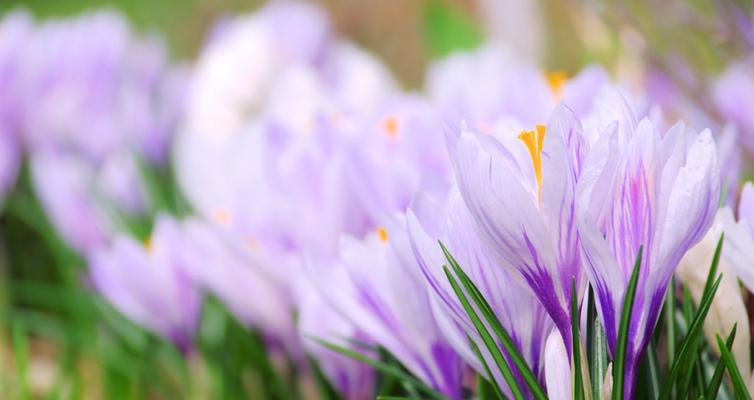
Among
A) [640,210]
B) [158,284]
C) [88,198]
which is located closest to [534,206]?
[640,210]

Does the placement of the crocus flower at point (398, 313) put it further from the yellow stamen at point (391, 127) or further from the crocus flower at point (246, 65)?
the crocus flower at point (246, 65)

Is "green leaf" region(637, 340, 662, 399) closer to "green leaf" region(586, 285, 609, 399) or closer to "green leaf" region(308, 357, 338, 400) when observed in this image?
"green leaf" region(586, 285, 609, 399)

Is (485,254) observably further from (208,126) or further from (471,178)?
(208,126)

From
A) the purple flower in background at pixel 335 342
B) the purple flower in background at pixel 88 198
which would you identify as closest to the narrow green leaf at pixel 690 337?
the purple flower in background at pixel 335 342

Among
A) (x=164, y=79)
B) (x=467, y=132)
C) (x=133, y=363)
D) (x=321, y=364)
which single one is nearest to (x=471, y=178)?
(x=467, y=132)

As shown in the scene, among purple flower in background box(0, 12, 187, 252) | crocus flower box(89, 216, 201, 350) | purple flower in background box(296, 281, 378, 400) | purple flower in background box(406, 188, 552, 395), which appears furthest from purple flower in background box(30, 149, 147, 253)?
purple flower in background box(406, 188, 552, 395)

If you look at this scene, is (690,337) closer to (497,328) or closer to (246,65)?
(497,328)
